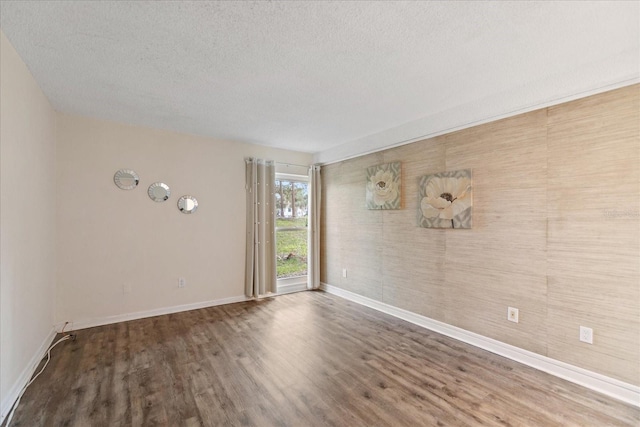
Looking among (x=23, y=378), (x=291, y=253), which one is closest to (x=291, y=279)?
(x=291, y=253)

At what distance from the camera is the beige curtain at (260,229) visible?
443 centimetres

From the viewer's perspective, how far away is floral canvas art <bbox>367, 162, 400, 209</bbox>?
12.1 feet

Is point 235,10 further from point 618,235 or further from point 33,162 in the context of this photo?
point 618,235

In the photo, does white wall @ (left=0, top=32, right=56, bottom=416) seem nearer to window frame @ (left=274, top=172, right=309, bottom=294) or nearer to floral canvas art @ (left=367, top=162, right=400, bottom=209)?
window frame @ (left=274, top=172, right=309, bottom=294)

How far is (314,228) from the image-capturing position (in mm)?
4996

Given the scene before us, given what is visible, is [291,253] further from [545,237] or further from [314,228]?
[545,237]

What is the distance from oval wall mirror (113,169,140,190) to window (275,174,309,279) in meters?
2.06

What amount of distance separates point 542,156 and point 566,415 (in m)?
1.90

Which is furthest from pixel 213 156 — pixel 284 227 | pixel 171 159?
pixel 284 227

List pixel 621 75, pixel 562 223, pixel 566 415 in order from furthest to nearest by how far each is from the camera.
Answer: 1. pixel 562 223
2. pixel 621 75
3. pixel 566 415

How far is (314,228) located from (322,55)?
10.7 ft

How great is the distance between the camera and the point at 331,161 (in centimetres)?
483

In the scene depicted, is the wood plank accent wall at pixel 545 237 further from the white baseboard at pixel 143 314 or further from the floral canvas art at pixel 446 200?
the white baseboard at pixel 143 314

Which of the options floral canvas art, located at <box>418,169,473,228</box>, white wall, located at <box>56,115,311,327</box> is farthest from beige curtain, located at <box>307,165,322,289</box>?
floral canvas art, located at <box>418,169,473,228</box>
